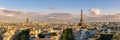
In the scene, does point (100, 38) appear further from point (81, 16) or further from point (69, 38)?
point (81, 16)

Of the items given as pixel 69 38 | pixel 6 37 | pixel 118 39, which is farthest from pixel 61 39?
pixel 118 39

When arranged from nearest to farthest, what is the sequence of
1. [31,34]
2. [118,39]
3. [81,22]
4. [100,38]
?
[118,39] → [100,38] → [31,34] → [81,22]

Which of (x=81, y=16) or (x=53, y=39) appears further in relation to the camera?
(x=81, y=16)

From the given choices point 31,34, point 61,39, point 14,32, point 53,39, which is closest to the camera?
point 53,39

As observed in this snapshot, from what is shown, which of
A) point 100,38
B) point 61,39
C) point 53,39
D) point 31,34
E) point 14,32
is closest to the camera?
point 100,38

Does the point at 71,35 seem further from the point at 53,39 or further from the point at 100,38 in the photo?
the point at 100,38

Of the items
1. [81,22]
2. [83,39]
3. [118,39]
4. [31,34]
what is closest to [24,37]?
[31,34]

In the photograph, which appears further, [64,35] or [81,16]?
[81,16]

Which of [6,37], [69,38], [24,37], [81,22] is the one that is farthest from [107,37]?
[81,22]

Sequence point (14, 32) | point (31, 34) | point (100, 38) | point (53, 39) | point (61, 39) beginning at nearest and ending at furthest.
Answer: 1. point (100, 38)
2. point (53, 39)
3. point (61, 39)
4. point (31, 34)
5. point (14, 32)
